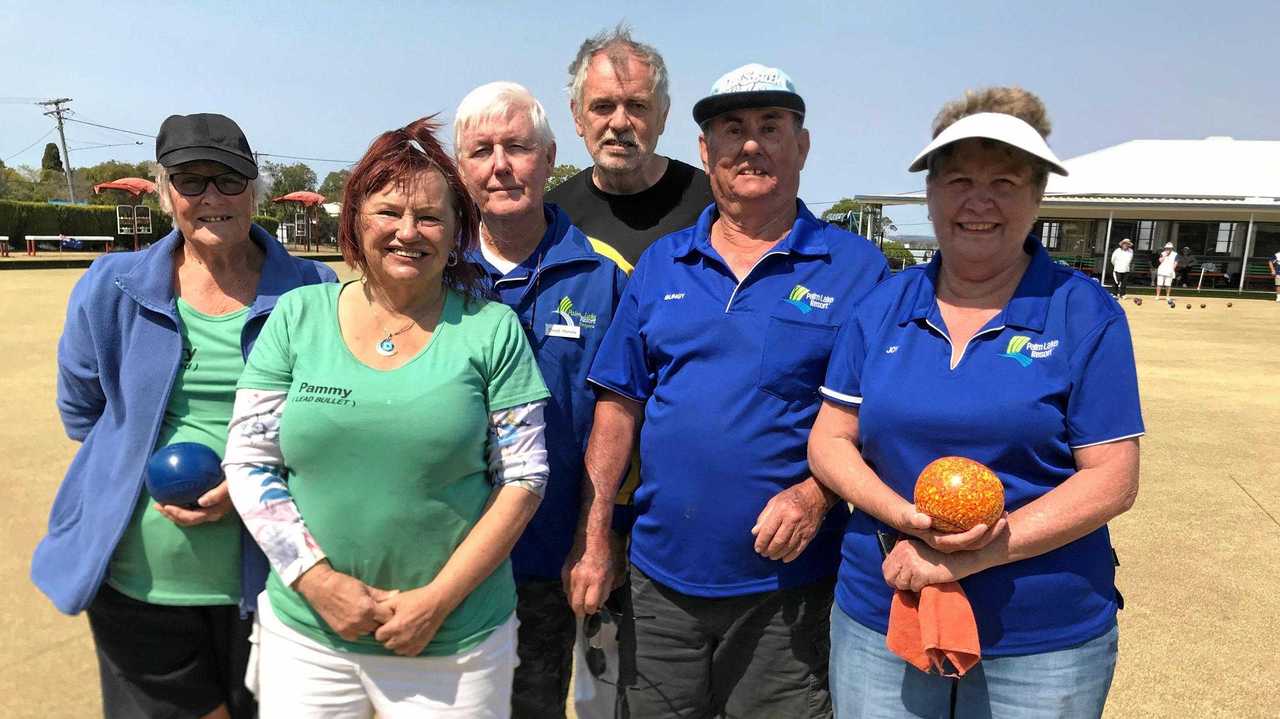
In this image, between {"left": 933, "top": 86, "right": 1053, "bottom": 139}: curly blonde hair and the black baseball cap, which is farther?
the black baseball cap

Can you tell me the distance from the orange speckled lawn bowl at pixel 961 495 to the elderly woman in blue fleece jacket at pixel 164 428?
1916 millimetres

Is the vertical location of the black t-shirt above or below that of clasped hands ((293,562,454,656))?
above

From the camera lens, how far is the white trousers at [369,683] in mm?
2158

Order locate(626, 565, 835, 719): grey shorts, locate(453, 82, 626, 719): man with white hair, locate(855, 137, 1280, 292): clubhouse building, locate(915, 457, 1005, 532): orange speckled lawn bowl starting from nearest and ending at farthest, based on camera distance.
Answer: locate(915, 457, 1005, 532): orange speckled lawn bowl < locate(626, 565, 835, 719): grey shorts < locate(453, 82, 626, 719): man with white hair < locate(855, 137, 1280, 292): clubhouse building

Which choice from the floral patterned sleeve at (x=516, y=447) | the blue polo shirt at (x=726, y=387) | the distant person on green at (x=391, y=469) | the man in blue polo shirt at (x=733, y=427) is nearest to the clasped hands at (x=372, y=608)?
the distant person on green at (x=391, y=469)

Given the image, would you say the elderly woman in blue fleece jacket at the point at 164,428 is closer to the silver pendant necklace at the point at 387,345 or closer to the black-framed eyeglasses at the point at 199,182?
the black-framed eyeglasses at the point at 199,182

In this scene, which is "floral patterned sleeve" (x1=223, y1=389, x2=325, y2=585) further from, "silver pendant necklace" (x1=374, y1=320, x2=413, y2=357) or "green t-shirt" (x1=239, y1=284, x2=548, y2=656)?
"silver pendant necklace" (x1=374, y1=320, x2=413, y2=357)

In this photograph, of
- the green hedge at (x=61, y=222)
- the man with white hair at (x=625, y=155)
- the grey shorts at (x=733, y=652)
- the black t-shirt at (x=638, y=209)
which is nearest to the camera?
the grey shorts at (x=733, y=652)

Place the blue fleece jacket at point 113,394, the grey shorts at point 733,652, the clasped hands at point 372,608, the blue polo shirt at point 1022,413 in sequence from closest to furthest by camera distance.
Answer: the blue polo shirt at point 1022,413 < the clasped hands at point 372,608 < the blue fleece jacket at point 113,394 < the grey shorts at point 733,652

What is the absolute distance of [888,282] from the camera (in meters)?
2.31

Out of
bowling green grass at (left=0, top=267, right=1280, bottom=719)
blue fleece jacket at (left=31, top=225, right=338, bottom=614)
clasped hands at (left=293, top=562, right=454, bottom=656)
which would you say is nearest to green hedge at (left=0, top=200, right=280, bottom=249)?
bowling green grass at (left=0, top=267, right=1280, bottom=719)

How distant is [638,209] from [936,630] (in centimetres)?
221

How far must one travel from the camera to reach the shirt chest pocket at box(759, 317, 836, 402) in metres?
2.47

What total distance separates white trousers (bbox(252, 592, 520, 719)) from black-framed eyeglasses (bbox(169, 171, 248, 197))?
4.33 feet
